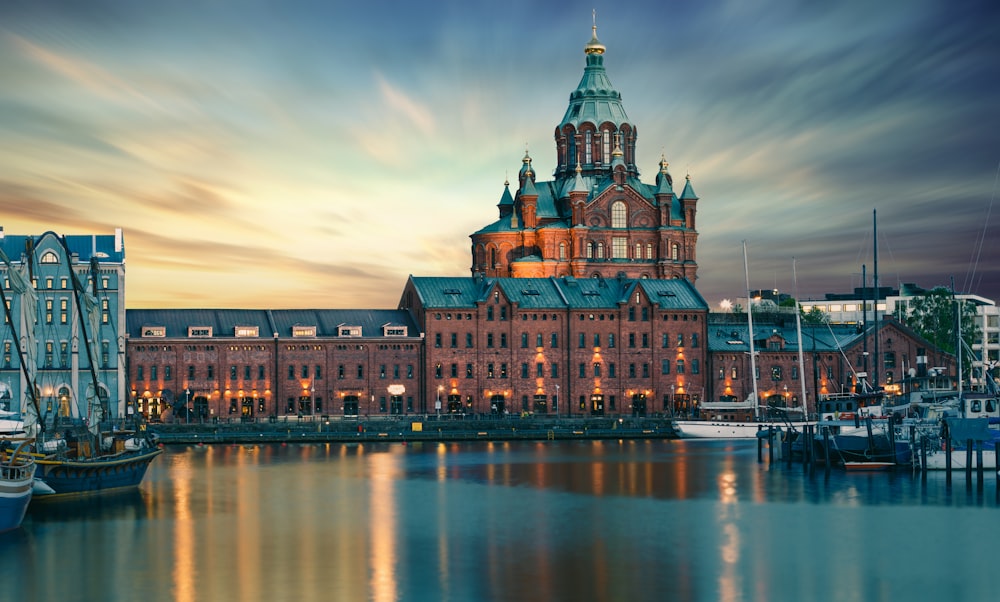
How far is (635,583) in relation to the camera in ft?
159

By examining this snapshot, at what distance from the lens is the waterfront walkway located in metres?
121

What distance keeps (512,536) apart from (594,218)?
10518 cm

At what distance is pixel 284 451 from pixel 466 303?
34.5 meters

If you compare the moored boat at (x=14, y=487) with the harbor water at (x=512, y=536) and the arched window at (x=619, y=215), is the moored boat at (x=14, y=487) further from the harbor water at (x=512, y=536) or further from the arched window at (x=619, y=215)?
the arched window at (x=619, y=215)

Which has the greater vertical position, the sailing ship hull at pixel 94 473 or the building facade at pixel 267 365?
the building facade at pixel 267 365

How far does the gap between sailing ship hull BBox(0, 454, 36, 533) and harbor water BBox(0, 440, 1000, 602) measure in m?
0.76

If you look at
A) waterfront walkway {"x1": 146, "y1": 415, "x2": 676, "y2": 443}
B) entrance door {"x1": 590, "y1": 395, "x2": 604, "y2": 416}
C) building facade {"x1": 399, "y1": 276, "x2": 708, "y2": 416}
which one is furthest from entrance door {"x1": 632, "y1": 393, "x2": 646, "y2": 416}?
waterfront walkway {"x1": 146, "y1": 415, "x2": 676, "y2": 443}

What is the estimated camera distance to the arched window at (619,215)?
164 m

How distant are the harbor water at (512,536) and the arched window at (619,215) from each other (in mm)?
72050

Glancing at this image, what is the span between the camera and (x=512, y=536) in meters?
60.4

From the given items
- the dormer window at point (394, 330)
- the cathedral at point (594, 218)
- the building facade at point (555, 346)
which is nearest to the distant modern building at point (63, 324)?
the dormer window at point (394, 330)

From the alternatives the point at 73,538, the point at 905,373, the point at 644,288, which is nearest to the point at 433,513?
the point at 73,538

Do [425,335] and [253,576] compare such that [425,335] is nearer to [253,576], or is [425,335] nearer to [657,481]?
[657,481]

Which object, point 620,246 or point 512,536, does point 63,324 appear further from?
point 512,536
